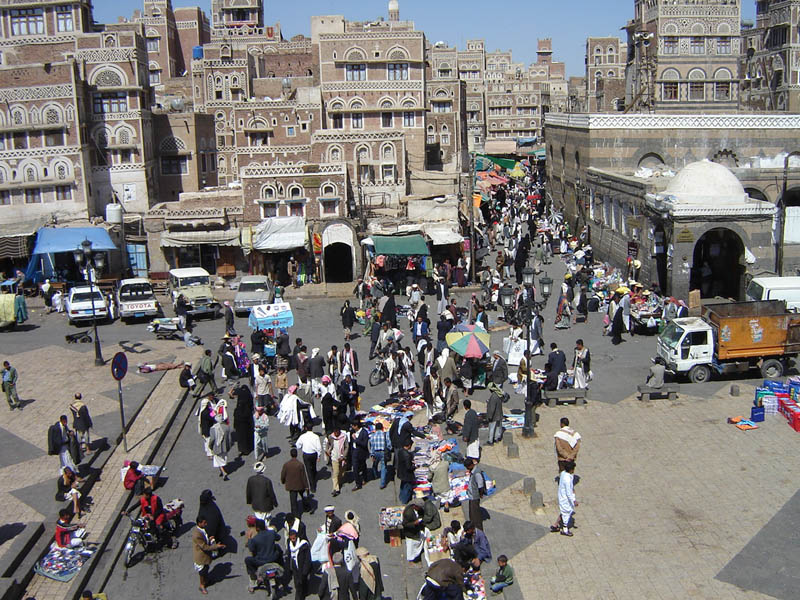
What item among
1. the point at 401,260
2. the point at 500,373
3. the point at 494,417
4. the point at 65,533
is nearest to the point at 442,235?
the point at 401,260

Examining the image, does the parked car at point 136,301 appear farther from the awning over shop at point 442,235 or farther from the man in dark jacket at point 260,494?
the man in dark jacket at point 260,494

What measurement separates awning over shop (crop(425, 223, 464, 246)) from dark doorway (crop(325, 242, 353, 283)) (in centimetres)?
404

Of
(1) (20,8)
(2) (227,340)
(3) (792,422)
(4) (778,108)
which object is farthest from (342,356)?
(4) (778,108)

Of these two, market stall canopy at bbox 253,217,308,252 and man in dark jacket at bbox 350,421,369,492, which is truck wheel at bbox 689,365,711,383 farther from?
market stall canopy at bbox 253,217,308,252

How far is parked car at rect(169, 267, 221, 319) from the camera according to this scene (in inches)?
1168

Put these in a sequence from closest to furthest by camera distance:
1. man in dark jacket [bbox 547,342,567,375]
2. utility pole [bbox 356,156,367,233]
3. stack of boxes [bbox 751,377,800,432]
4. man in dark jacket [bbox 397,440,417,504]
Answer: man in dark jacket [bbox 397,440,417,504] < stack of boxes [bbox 751,377,800,432] < man in dark jacket [bbox 547,342,567,375] < utility pole [bbox 356,156,367,233]

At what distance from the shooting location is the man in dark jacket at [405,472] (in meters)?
15.2

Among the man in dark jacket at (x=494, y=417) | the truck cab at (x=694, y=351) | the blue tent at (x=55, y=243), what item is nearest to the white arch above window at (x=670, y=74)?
the truck cab at (x=694, y=351)

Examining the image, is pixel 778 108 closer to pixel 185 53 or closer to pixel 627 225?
pixel 627 225

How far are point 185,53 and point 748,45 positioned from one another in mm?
55477

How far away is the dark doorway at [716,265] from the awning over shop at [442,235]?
30.0 ft

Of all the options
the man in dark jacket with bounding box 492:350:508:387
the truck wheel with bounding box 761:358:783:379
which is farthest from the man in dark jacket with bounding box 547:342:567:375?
the truck wheel with bounding box 761:358:783:379

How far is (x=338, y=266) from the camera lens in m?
37.0

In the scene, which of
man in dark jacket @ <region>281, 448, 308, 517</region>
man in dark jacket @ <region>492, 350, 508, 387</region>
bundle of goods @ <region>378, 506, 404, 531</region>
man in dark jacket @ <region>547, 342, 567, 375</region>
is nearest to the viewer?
bundle of goods @ <region>378, 506, 404, 531</region>
